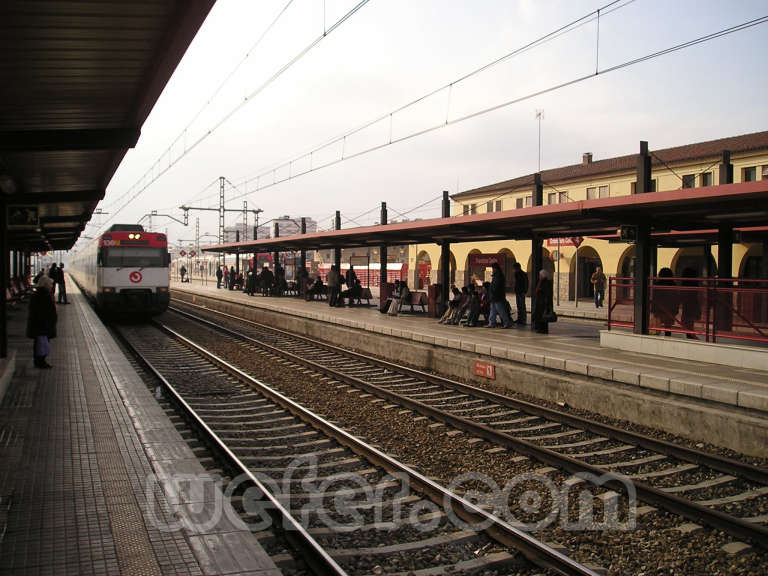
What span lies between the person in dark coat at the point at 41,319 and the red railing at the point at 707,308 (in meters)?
10.2

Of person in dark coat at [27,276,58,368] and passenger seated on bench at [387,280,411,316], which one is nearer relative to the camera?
person in dark coat at [27,276,58,368]

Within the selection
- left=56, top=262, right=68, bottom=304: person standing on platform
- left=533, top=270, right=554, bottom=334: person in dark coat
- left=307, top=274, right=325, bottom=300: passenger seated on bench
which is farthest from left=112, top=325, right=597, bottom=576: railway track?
left=56, top=262, right=68, bottom=304: person standing on platform

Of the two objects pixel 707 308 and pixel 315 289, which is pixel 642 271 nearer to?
pixel 707 308

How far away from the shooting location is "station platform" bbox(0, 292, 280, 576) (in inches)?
143

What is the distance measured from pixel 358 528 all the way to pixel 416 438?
105 inches

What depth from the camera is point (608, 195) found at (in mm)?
36281

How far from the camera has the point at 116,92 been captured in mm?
7070

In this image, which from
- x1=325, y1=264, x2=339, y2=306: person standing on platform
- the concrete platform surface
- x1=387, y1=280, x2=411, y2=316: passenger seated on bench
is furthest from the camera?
x1=325, y1=264, x2=339, y2=306: person standing on platform

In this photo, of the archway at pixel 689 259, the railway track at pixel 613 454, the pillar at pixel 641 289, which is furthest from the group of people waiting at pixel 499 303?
the archway at pixel 689 259

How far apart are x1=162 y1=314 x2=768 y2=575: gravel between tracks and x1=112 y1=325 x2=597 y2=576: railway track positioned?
39cm

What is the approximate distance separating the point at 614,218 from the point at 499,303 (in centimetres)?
456

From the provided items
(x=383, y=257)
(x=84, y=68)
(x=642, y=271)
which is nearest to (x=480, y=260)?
(x=383, y=257)

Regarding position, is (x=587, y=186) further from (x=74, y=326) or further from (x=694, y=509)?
(x=694, y=509)

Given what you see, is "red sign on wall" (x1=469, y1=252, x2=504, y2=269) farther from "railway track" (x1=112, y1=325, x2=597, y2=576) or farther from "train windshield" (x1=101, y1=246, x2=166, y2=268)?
"railway track" (x1=112, y1=325, x2=597, y2=576)
